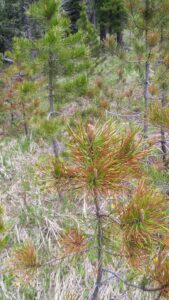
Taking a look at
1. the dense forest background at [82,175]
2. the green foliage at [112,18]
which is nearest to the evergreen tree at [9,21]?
the green foliage at [112,18]

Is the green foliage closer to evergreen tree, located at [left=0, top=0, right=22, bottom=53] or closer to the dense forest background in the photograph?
evergreen tree, located at [left=0, top=0, right=22, bottom=53]

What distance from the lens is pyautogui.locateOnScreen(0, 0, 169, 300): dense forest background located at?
3.70 feet

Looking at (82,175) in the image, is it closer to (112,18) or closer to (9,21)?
(9,21)

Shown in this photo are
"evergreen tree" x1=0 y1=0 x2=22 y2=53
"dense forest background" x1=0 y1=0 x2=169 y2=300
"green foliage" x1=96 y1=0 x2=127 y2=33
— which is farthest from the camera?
"green foliage" x1=96 y1=0 x2=127 y2=33

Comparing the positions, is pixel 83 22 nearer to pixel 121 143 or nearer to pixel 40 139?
pixel 40 139

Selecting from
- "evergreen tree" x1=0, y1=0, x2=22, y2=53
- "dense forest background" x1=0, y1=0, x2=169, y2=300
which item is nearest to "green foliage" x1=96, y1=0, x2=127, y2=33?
"evergreen tree" x1=0, y1=0, x2=22, y2=53

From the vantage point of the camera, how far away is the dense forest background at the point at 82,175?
3.70 ft

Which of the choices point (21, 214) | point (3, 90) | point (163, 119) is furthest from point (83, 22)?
point (163, 119)

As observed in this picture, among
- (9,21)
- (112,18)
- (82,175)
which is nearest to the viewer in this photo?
(82,175)

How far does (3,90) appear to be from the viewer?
278 inches

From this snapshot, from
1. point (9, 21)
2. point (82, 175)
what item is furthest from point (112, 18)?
point (82, 175)

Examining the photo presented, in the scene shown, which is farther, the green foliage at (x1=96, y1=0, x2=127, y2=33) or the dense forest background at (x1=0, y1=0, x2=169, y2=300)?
the green foliage at (x1=96, y1=0, x2=127, y2=33)

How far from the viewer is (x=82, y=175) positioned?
3.64 ft

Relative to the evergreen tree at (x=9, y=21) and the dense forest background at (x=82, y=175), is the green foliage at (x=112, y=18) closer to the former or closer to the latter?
the evergreen tree at (x=9, y=21)
